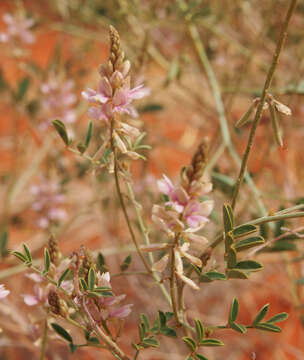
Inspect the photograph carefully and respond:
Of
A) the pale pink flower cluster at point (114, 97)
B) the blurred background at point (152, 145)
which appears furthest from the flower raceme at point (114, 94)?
the blurred background at point (152, 145)

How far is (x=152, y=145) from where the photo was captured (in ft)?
3.18

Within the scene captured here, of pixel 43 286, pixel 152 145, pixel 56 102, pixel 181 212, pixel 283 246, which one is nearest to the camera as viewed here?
pixel 181 212

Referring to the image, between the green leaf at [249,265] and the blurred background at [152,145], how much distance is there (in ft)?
0.52

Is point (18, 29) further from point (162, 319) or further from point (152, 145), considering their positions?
point (162, 319)

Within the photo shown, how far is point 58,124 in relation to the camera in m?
0.37

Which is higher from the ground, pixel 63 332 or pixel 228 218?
pixel 228 218

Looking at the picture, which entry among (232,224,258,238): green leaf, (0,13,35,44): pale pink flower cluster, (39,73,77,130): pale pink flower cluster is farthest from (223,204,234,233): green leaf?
(0,13,35,44): pale pink flower cluster

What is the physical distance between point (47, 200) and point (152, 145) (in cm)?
26

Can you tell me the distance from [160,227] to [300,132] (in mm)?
887

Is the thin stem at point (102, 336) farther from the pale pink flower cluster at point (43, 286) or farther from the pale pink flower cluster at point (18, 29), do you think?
the pale pink flower cluster at point (18, 29)

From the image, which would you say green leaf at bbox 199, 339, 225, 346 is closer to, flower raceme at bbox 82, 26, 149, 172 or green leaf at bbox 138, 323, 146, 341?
green leaf at bbox 138, 323, 146, 341

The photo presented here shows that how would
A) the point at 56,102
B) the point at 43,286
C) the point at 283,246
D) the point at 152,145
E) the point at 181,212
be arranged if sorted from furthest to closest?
1. the point at 152,145
2. the point at 56,102
3. the point at 283,246
4. the point at 43,286
5. the point at 181,212

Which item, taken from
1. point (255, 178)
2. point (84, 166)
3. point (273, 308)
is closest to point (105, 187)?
point (84, 166)

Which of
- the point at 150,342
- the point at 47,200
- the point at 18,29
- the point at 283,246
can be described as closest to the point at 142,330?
the point at 150,342
